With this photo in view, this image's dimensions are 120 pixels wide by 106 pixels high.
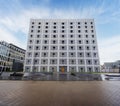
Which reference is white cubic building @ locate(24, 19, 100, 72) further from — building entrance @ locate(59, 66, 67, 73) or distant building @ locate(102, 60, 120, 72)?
distant building @ locate(102, 60, 120, 72)

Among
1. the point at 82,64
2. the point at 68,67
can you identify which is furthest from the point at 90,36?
the point at 68,67

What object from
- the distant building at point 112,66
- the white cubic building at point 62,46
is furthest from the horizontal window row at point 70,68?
the distant building at point 112,66

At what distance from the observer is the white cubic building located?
3072 centimetres

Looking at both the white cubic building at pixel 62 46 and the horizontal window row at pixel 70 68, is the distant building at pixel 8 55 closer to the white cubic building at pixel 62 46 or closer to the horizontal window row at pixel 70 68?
the horizontal window row at pixel 70 68

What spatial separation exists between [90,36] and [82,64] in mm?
12444

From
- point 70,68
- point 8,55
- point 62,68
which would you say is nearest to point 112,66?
point 70,68

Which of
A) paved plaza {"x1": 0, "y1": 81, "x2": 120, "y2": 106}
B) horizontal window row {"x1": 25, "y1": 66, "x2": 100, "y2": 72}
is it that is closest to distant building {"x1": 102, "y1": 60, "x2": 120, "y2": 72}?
horizontal window row {"x1": 25, "y1": 66, "x2": 100, "y2": 72}

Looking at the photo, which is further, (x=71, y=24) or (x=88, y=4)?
(x=71, y=24)

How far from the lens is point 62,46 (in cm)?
3288

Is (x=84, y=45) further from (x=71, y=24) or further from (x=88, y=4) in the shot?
(x=88, y=4)

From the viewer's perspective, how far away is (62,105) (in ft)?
11.0

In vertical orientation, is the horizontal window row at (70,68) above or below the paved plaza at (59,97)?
above

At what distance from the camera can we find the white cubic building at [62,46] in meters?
30.7

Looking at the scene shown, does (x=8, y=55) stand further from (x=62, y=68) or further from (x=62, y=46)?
(x=62, y=68)
